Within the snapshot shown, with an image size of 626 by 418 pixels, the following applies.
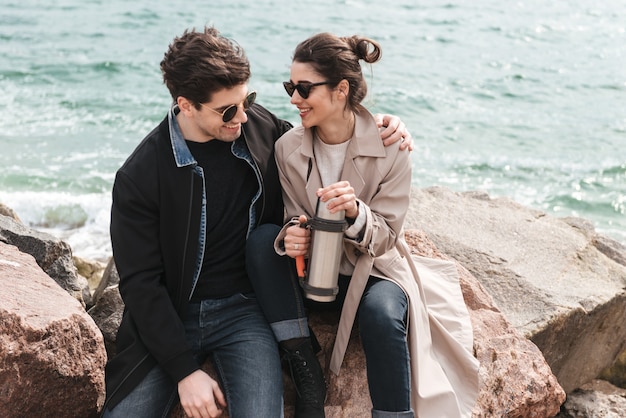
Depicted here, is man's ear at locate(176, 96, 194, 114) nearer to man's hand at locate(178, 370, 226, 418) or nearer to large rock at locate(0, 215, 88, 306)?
man's hand at locate(178, 370, 226, 418)

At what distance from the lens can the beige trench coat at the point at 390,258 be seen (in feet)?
11.6

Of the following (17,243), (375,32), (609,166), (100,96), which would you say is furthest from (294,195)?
(375,32)

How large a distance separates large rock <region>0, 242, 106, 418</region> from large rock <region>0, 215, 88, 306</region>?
776mm

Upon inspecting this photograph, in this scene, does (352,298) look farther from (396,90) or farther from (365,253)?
(396,90)

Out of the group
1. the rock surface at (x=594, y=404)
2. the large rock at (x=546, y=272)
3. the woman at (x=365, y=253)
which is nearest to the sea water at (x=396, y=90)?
the large rock at (x=546, y=272)

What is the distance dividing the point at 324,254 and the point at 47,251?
1.99 m

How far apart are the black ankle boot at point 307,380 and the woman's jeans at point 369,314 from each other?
3.4 inches

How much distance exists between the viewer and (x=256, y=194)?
12.4 ft

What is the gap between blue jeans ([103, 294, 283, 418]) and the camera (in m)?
3.42

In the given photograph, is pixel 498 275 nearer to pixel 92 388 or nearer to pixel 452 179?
pixel 92 388

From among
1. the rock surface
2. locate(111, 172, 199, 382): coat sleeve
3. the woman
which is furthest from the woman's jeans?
the rock surface

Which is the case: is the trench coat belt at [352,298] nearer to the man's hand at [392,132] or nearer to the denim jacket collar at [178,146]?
the man's hand at [392,132]

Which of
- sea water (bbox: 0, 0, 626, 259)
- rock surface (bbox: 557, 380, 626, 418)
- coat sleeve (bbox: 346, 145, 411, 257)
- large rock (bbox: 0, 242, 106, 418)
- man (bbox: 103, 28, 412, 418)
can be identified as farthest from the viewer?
sea water (bbox: 0, 0, 626, 259)

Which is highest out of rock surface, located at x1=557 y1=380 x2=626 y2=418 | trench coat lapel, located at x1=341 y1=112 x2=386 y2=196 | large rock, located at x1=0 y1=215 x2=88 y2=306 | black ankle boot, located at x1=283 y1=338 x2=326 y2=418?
trench coat lapel, located at x1=341 y1=112 x2=386 y2=196
